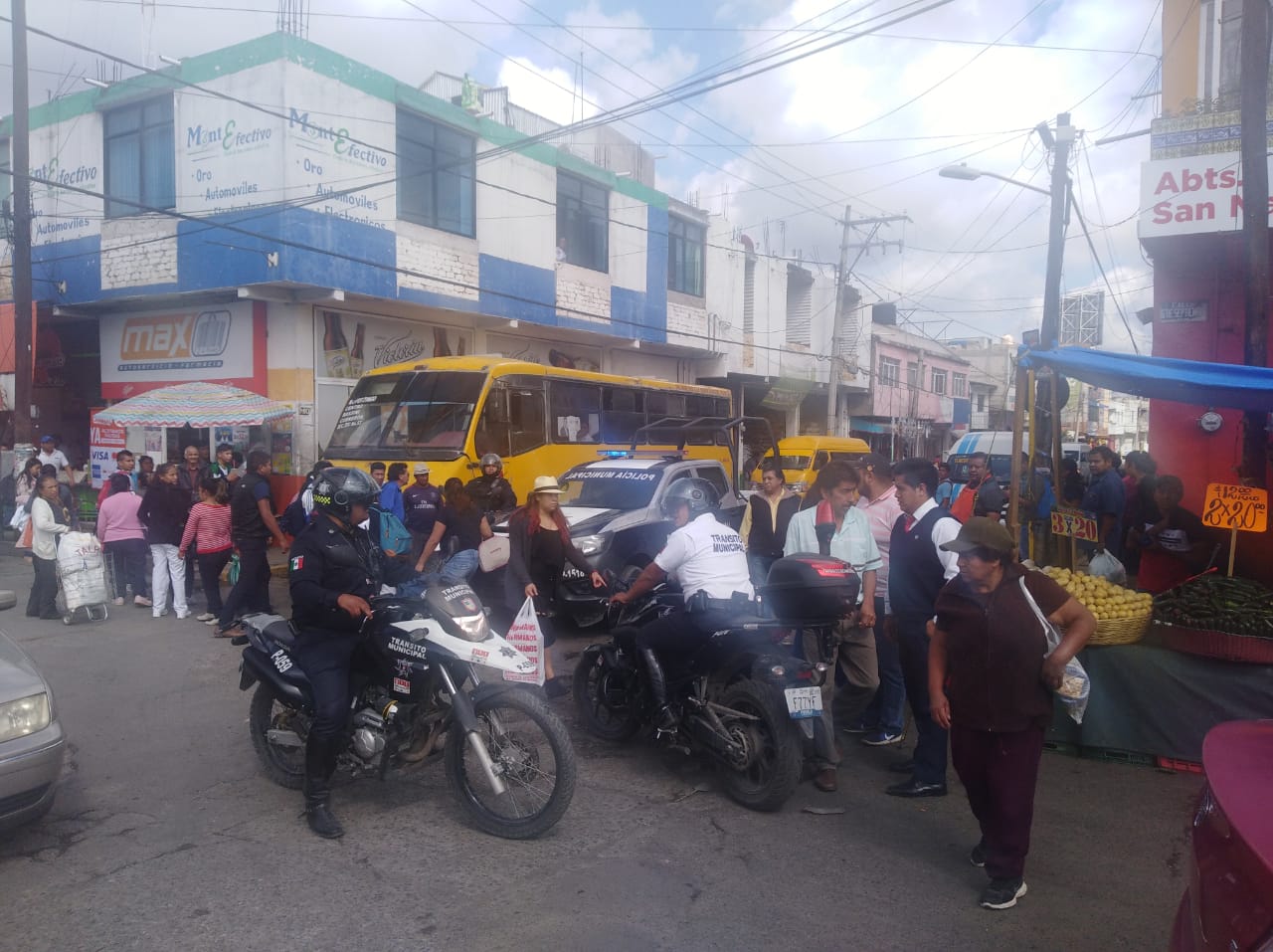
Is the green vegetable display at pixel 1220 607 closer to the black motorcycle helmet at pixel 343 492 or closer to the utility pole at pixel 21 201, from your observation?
the black motorcycle helmet at pixel 343 492

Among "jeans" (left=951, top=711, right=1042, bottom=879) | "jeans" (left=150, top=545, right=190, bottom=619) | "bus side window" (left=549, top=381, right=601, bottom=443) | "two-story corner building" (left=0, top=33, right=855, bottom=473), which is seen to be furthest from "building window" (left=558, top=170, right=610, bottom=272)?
"jeans" (left=951, top=711, right=1042, bottom=879)

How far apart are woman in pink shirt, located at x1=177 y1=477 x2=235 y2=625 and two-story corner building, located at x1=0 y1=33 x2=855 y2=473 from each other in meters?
7.46

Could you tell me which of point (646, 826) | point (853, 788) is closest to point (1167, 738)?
point (853, 788)

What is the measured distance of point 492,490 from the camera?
10.7 m

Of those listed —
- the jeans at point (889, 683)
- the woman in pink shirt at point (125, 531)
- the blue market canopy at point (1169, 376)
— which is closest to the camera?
the blue market canopy at point (1169, 376)

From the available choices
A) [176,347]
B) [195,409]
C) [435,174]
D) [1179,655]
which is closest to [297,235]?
[195,409]

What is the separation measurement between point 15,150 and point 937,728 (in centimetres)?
1729

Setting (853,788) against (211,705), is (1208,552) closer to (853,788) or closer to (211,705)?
(853,788)

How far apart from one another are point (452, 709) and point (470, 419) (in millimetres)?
9059

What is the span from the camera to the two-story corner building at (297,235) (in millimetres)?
16719

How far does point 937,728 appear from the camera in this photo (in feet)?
16.7

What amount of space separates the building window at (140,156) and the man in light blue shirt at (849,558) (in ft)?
53.7

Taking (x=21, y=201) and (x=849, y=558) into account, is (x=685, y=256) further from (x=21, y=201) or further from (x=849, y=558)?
(x=849, y=558)

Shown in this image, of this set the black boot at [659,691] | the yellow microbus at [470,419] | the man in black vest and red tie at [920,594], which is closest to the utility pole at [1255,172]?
the man in black vest and red tie at [920,594]
